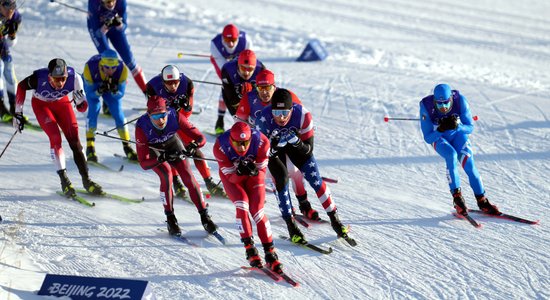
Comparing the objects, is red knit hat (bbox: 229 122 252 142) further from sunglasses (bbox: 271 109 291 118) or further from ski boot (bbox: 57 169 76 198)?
ski boot (bbox: 57 169 76 198)

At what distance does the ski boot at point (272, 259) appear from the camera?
6.88m

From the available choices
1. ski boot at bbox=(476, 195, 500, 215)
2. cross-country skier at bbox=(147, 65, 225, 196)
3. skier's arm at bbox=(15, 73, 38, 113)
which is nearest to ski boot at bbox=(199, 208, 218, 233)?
cross-country skier at bbox=(147, 65, 225, 196)

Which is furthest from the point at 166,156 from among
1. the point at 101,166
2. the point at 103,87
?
the point at 101,166

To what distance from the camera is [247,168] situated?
691cm

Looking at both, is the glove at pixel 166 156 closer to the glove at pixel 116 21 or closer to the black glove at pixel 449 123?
the black glove at pixel 449 123

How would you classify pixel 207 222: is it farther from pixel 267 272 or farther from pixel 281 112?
pixel 281 112

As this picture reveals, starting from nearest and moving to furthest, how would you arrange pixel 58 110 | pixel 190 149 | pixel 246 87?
pixel 190 149 → pixel 58 110 → pixel 246 87

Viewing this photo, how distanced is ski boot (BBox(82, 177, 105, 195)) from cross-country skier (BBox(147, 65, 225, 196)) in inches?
34.9

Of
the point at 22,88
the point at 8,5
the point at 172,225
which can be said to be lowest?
the point at 172,225

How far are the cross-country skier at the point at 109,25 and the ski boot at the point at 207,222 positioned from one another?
13.6 ft

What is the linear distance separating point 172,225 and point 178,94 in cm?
184

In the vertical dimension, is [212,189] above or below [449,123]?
below

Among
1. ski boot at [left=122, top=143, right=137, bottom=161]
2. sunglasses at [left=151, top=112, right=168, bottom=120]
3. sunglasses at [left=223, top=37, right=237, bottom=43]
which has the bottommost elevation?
ski boot at [left=122, top=143, right=137, bottom=161]

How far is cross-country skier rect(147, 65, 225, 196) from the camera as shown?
345 inches
